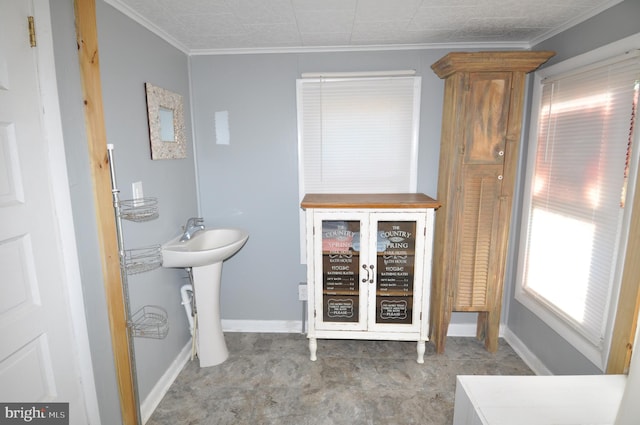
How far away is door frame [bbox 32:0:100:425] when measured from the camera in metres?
1.37

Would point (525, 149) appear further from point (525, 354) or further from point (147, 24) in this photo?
point (147, 24)

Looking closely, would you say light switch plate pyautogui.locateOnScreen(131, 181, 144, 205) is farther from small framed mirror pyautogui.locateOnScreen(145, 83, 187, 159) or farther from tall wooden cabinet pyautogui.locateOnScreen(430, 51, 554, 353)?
tall wooden cabinet pyautogui.locateOnScreen(430, 51, 554, 353)

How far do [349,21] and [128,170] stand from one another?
1587mm

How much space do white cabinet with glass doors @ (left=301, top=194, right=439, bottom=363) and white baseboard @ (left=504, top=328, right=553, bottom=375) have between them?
77 centimetres

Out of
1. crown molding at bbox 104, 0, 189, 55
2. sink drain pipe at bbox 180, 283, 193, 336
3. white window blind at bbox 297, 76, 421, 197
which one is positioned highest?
crown molding at bbox 104, 0, 189, 55

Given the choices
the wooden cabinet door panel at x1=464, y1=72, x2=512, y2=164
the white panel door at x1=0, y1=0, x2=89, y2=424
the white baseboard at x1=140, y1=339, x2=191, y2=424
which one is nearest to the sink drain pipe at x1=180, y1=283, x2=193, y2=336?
the white baseboard at x1=140, y1=339, x2=191, y2=424

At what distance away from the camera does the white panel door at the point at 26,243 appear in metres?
Result: 1.25

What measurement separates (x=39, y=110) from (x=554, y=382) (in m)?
2.51

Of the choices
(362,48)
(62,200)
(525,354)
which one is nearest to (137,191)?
(62,200)

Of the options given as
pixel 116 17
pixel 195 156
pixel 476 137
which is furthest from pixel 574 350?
pixel 116 17

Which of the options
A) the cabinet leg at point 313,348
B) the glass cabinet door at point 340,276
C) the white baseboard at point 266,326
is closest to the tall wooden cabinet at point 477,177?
the glass cabinet door at point 340,276

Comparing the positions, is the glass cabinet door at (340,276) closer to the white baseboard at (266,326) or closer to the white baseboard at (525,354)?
the white baseboard at (266,326)

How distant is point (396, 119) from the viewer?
269 cm

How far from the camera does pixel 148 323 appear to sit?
2.06m
